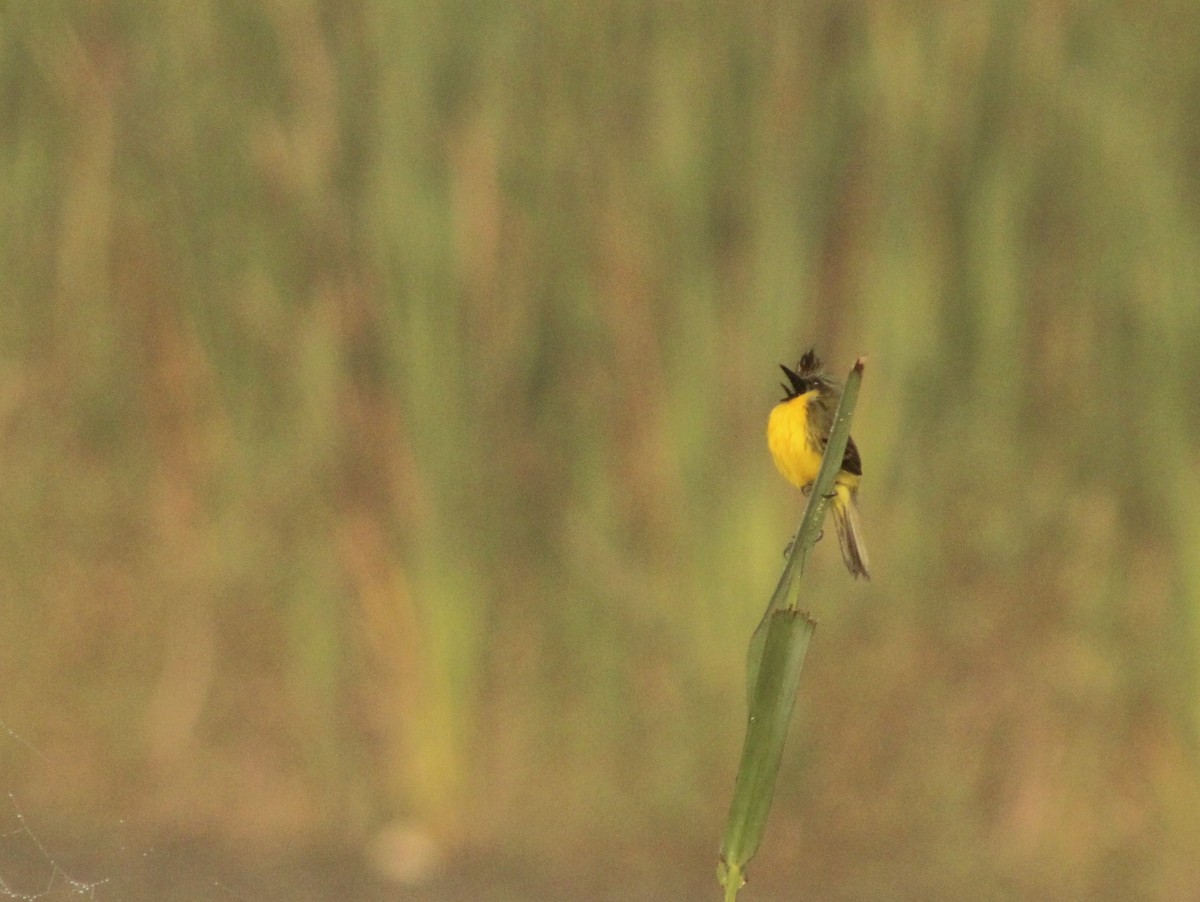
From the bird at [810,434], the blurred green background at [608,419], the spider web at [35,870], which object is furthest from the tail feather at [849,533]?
the spider web at [35,870]

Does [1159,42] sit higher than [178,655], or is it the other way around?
[1159,42]

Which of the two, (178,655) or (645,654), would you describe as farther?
(178,655)

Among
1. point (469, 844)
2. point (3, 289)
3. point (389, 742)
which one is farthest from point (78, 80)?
point (469, 844)

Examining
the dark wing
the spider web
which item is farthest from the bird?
the spider web

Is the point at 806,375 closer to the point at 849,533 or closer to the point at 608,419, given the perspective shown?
the point at 849,533

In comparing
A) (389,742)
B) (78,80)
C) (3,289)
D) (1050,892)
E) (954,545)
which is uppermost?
(78,80)

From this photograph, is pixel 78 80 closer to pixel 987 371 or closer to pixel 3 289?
pixel 3 289

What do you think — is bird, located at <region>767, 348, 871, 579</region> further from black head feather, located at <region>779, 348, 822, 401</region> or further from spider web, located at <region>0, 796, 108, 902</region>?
spider web, located at <region>0, 796, 108, 902</region>
